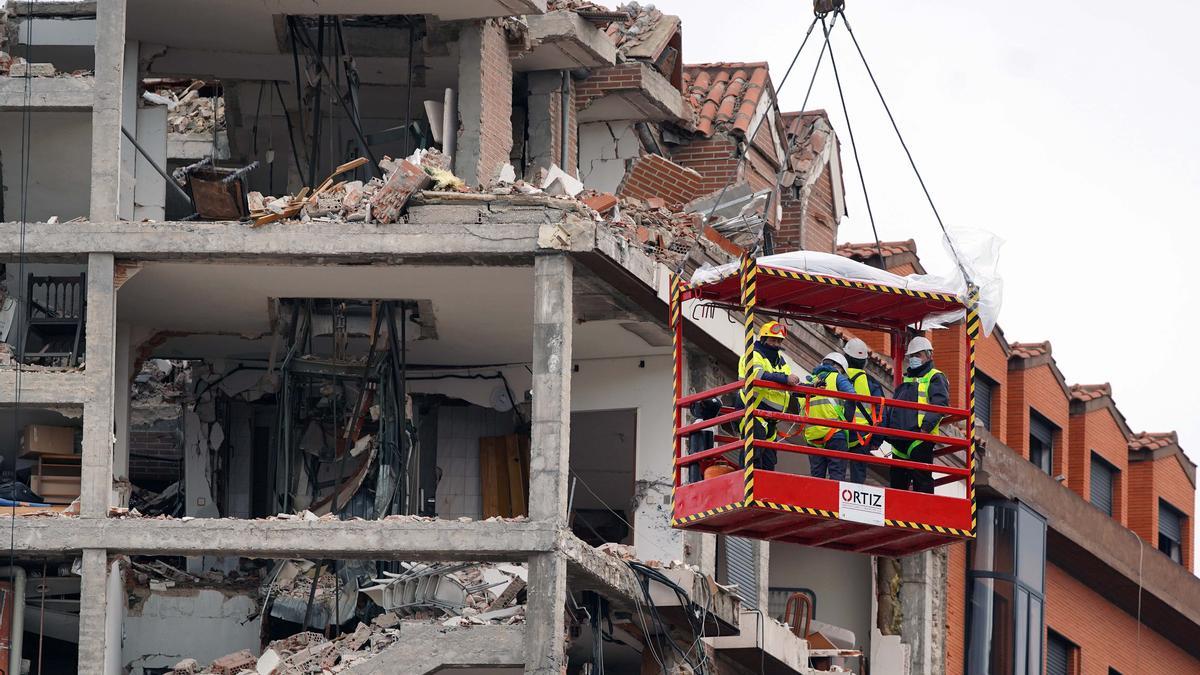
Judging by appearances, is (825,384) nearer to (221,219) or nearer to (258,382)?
(221,219)

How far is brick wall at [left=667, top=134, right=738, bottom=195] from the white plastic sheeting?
437 inches

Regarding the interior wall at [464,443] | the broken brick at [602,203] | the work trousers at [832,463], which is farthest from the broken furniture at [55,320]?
the work trousers at [832,463]

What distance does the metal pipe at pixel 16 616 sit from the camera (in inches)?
1155

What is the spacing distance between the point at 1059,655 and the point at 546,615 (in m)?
15.1

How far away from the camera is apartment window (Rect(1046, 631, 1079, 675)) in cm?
4084

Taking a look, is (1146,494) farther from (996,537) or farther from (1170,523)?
(996,537)

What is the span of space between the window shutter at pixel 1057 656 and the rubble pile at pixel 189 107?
1474cm

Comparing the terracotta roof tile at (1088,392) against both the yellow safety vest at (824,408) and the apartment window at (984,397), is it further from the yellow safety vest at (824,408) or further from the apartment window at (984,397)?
the yellow safety vest at (824,408)

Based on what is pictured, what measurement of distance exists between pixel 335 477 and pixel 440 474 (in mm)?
2553

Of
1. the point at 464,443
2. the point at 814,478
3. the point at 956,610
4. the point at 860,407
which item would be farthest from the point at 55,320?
the point at 956,610

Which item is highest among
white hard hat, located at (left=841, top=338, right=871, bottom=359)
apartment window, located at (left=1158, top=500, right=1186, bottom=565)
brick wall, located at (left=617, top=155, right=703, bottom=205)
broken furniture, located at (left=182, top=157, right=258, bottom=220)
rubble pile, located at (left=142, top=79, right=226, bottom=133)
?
rubble pile, located at (left=142, top=79, right=226, bottom=133)

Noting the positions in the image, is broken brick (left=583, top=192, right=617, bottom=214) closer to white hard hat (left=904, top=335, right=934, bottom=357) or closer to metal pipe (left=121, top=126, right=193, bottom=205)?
metal pipe (left=121, top=126, right=193, bottom=205)

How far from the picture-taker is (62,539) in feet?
95.7

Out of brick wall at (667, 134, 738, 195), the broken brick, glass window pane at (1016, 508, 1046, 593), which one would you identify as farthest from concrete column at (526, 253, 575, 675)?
glass window pane at (1016, 508, 1046, 593)
